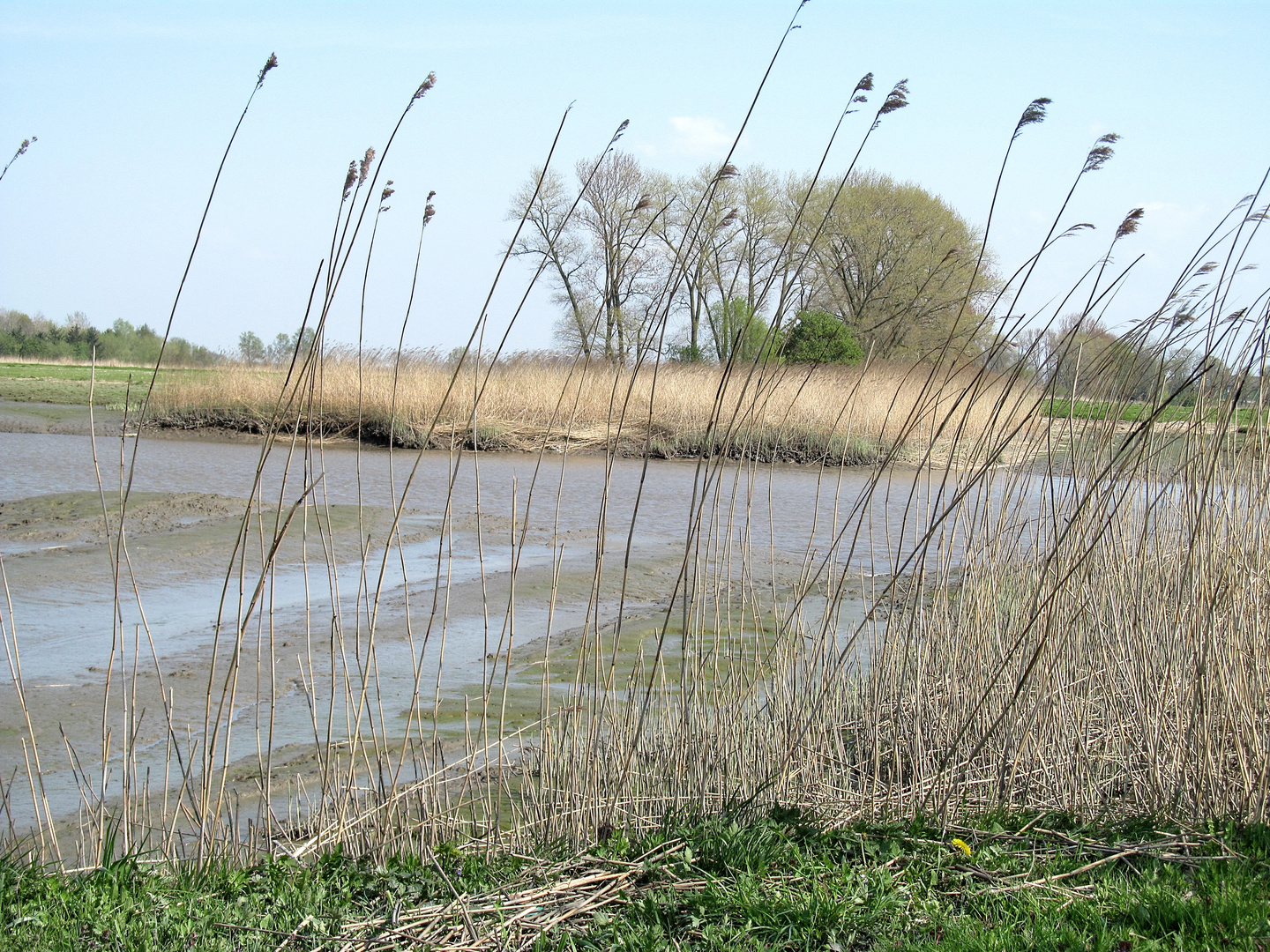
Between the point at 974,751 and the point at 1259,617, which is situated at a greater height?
the point at 1259,617

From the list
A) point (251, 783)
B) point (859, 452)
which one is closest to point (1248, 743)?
point (251, 783)

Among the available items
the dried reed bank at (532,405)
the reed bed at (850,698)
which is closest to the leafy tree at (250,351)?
the dried reed bank at (532,405)

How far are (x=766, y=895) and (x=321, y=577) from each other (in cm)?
513

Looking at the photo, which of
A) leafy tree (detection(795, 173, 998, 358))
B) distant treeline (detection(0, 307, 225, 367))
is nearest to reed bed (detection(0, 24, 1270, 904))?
leafy tree (detection(795, 173, 998, 358))

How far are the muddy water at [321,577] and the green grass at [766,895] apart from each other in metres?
0.41

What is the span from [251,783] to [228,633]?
1926mm

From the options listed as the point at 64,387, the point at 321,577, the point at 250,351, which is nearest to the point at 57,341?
the point at 64,387

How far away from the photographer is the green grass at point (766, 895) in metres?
2.05

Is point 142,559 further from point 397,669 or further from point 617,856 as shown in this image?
point 617,856

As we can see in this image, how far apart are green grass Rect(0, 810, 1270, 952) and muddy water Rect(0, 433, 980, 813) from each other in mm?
410

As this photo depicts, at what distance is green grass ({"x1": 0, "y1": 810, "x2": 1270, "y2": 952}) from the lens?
2.05m

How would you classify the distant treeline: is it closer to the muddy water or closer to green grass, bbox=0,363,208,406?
green grass, bbox=0,363,208,406

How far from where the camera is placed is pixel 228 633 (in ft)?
16.9

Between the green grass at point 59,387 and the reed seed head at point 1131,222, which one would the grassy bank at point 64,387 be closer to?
the green grass at point 59,387
